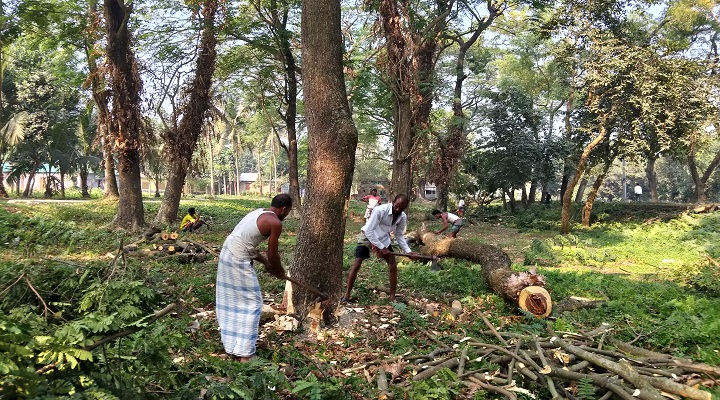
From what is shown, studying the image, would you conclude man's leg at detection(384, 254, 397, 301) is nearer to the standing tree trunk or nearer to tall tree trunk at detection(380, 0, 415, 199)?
the standing tree trunk

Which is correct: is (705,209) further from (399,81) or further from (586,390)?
(586,390)

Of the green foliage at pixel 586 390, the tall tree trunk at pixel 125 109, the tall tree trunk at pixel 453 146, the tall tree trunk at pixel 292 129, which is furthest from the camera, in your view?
the tall tree trunk at pixel 453 146

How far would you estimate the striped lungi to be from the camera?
4.27 metres

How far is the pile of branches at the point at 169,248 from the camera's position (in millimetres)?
8867

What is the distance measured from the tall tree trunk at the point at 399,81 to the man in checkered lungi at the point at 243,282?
27.1ft

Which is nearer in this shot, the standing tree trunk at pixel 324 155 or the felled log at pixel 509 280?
the standing tree trunk at pixel 324 155

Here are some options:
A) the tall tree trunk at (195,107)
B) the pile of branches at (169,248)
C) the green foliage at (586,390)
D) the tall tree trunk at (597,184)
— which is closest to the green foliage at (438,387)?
the green foliage at (586,390)

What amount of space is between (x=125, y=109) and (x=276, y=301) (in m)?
8.30

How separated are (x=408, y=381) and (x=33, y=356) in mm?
2702

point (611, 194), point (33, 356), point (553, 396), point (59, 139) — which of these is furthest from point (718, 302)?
point (611, 194)

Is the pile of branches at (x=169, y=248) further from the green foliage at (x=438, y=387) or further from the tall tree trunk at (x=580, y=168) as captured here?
the tall tree trunk at (x=580, y=168)

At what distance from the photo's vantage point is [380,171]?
56.3 meters

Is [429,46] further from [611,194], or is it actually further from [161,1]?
[611,194]

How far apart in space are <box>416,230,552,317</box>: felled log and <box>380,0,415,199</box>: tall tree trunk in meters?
4.33
